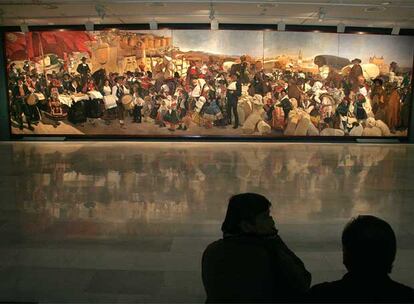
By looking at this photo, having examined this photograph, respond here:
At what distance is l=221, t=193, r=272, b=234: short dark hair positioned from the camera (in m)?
2.42

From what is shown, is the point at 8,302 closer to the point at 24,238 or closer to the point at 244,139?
the point at 24,238

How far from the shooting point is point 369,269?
1901 millimetres

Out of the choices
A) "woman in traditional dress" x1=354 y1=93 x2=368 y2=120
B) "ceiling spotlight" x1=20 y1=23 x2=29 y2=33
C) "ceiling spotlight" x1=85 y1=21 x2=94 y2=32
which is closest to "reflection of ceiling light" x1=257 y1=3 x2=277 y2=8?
"woman in traditional dress" x1=354 y1=93 x2=368 y2=120

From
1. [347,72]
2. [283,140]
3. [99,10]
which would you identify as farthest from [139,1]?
[347,72]

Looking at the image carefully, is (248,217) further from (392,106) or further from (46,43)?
(392,106)

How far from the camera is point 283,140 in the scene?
18.0 metres

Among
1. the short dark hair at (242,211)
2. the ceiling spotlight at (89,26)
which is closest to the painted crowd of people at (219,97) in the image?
the ceiling spotlight at (89,26)

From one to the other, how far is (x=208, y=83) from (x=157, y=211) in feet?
37.8

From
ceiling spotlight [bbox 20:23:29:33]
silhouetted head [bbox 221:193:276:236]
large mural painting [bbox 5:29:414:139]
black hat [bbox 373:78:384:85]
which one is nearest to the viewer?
silhouetted head [bbox 221:193:276:236]

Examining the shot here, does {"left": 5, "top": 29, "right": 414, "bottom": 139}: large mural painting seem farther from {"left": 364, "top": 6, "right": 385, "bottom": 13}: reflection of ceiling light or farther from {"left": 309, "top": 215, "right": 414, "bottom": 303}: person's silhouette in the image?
{"left": 309, "top": 215, "right": 414, "bottom": 303}: person's silhouette

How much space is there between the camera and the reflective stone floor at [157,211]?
14.2ft

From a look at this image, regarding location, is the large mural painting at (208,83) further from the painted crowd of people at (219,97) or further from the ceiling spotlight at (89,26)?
the ceiling spotlight at (89,26)

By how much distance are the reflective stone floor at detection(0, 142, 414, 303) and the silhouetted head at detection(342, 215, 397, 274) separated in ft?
7.47

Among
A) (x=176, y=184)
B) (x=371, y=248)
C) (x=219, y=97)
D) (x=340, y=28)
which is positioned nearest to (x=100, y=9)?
(x=219, y=97)
